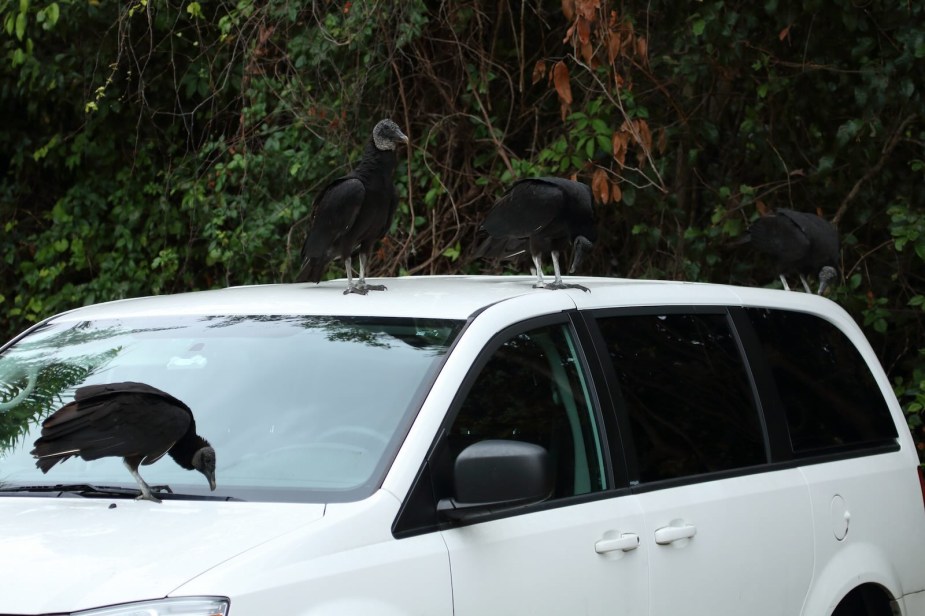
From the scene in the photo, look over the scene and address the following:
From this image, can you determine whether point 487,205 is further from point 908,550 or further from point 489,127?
point 908,550

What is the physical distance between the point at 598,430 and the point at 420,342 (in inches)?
23.3

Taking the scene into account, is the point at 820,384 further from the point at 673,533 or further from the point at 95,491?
the point at 95,491

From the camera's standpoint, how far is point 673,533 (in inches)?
141

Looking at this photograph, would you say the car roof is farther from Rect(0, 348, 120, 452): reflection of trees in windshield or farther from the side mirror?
the side mirror

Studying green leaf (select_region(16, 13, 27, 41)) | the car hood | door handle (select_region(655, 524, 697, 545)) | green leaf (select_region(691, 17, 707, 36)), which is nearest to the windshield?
the car hood

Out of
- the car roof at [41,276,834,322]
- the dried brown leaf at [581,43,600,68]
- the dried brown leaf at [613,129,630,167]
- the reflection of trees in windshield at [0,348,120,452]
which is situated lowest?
the reflection of trees in windshield at [0,348,120,452]

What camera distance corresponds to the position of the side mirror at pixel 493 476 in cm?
299

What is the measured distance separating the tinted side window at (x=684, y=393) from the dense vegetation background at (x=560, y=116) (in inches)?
128

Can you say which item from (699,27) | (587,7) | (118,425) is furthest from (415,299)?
(699,27)

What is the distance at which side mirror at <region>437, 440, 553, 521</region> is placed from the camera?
2988mm

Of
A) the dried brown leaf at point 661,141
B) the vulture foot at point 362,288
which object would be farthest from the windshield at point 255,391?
the dried brown leaf at point 661,141

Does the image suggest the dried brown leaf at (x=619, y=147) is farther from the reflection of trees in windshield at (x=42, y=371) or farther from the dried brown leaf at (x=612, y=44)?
the reflection of trees in windshield at (x=42, y=371)

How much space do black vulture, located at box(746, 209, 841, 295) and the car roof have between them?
1.88 meters

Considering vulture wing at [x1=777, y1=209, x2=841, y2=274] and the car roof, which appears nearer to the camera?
the car roof
